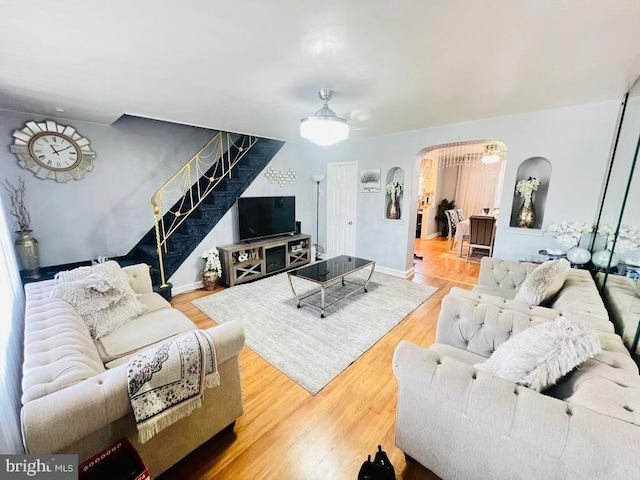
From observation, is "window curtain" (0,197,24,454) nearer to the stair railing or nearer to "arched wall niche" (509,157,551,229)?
the stair railing

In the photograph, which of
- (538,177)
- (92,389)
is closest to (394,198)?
(538,177)

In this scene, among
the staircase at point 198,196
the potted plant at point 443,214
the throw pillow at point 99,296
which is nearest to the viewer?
the throw pillow at point 99,296

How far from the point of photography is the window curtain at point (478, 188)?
291 inches

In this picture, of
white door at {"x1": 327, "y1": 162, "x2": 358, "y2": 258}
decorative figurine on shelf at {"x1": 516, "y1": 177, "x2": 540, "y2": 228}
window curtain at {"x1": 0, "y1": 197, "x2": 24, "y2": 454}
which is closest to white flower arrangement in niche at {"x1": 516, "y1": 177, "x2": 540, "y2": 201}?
decorative figurine on shelf at {"x1": 516, "y1": 177, "x2": 540, "y2": 228}

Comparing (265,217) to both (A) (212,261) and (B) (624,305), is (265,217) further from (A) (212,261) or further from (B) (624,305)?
(B) (624,305)

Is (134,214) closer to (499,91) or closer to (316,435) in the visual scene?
(316,435)

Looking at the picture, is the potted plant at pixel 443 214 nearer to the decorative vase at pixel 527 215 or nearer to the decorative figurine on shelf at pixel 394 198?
the decorative figurine on shelf at pixel 394 198

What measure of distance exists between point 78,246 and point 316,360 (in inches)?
143

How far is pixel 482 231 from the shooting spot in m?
5.31

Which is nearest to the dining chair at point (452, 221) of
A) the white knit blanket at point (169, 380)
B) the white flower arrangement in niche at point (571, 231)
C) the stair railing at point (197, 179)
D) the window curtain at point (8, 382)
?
the white flower arrangement in niche at point (571, 231)

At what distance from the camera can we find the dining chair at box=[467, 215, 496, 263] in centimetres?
516

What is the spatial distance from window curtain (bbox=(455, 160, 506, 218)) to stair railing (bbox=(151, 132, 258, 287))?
6634 mm

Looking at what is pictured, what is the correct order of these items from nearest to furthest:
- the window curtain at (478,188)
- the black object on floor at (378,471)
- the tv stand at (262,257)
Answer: the black object on floor at (378,471)
the tv stand at (262,257)
the window curtain at (478,188)

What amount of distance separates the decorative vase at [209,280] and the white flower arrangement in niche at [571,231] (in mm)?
4722
